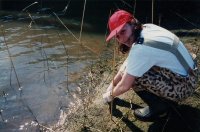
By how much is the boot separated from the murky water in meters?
1.05

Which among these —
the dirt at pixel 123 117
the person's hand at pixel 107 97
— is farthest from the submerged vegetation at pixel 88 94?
the person's hand at pixel 107 97

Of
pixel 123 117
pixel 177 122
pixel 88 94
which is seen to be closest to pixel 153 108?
pixel 177 122

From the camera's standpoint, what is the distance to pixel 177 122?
3.51 metres

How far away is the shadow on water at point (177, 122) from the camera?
3428mm

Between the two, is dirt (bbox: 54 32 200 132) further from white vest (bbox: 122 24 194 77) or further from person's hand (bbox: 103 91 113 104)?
white vest (bbox: 122 24 194 77)

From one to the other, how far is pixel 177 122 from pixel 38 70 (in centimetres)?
248

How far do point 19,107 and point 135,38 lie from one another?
5.99 feet

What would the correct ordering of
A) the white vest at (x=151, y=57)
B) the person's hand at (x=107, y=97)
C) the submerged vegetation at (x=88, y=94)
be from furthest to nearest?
the person's hand at (x=107, y=97) < the submerged vegetation at (x=88, y=94) < the white vest at (x=151, y=57)

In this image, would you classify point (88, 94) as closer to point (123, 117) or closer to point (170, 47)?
point (123, 117)

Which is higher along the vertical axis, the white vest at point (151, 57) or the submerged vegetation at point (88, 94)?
the white vest at point (151, 57)

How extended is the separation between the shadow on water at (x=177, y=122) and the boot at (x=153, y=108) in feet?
0.23

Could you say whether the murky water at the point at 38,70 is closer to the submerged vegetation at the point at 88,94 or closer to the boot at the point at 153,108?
the submerged vegetation at the point at 88,94

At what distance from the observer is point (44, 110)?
4.35m

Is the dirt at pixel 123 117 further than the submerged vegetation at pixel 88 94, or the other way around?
the submerged vegetation at pixel 88 94
